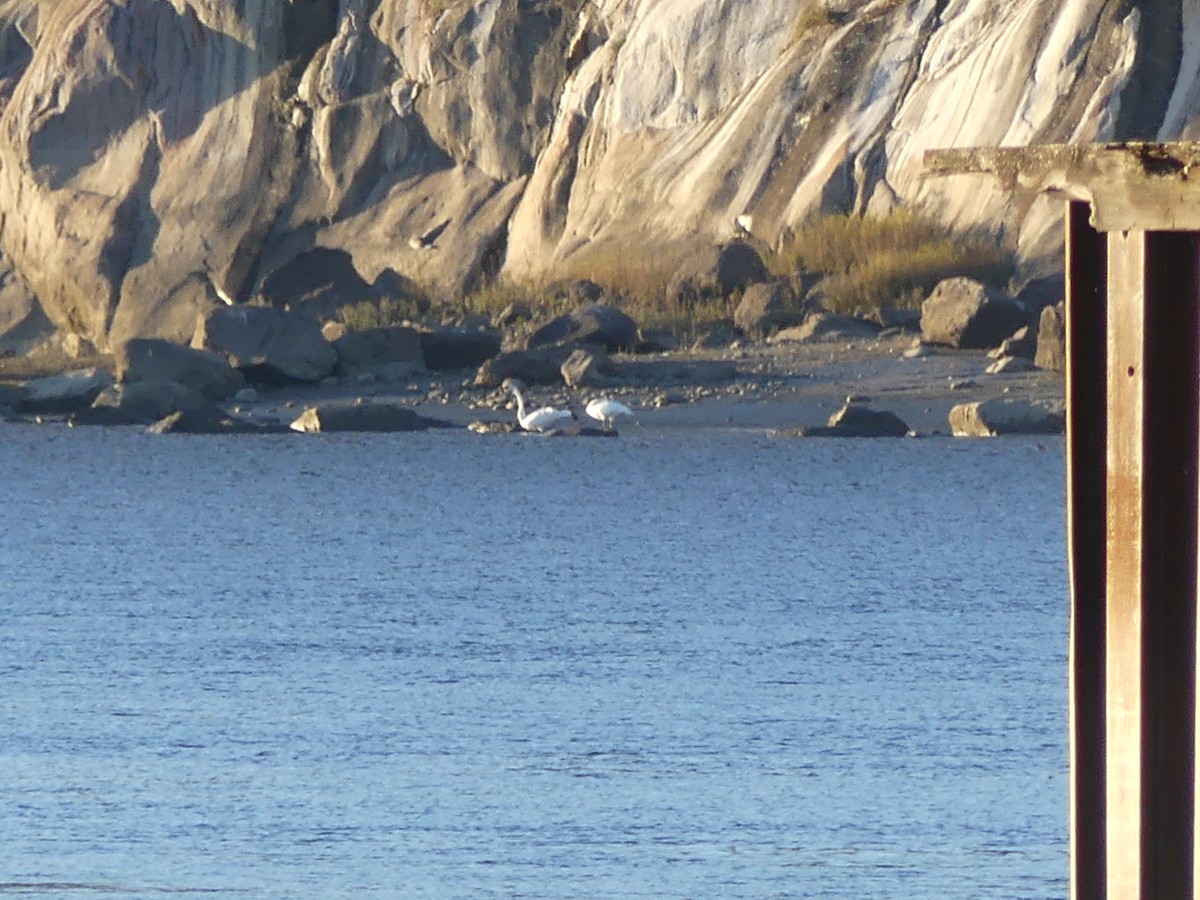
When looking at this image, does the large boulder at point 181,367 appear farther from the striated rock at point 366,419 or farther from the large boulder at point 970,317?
the large boulder at point 970,317

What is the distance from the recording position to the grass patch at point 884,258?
29.6 meters

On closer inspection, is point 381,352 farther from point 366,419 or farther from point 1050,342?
point 1050,342

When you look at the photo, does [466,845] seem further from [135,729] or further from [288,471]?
[288,471]

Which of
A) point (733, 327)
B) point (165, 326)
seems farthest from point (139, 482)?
point (165, 326)

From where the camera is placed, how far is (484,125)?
125 feet

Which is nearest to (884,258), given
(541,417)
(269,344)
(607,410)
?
(607,410)

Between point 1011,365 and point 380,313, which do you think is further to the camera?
point 380,313

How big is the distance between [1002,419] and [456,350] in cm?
656

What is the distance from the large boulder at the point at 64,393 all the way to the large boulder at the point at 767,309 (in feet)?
24.2

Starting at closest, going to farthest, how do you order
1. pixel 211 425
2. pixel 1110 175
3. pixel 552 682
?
pixel 1110 175, pixel 552 682, pixel 211 425

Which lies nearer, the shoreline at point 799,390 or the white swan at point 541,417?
the white swan at point 541,417

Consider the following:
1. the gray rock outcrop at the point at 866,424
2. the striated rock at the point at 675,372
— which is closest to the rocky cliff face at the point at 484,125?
the striated rock at the point at 675,372

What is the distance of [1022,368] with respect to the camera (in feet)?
86.1

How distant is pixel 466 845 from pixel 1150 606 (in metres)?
4.93
